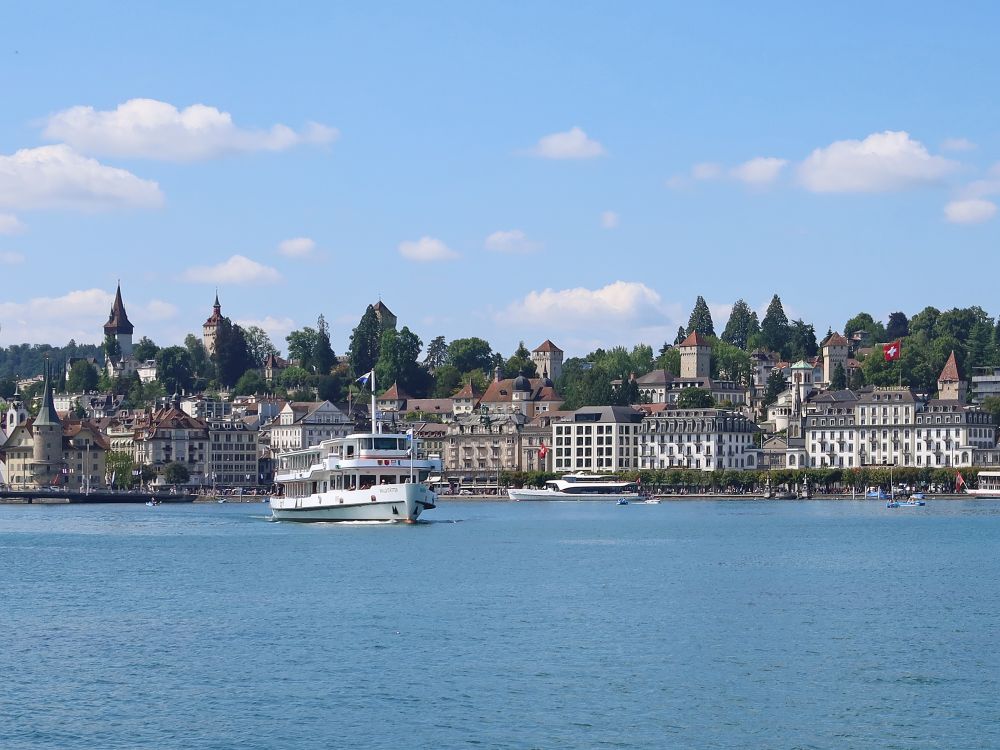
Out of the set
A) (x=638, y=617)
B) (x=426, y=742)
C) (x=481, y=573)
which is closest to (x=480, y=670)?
(x=426, y=742)

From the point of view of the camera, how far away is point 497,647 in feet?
136

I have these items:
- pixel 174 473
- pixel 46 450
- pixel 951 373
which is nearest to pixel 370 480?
pixel 46 450

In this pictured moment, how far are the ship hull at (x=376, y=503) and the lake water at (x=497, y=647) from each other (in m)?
9.75

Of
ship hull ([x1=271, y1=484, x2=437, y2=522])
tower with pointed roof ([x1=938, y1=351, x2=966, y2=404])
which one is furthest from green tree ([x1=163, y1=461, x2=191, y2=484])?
ship hull ([x1=271, y1=484, x2=437, y2=522])

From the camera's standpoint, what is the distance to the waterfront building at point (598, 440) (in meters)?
190

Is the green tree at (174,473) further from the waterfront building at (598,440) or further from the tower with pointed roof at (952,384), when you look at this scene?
the tower with pointed roof at (952,384)

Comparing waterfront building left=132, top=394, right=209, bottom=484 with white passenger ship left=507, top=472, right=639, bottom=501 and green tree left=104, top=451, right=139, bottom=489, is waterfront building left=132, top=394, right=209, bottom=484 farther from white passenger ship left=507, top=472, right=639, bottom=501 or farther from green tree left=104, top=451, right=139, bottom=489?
white passenger ship left=507, top=472, right=639, bottom=501

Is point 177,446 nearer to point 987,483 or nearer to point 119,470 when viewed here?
point 119,470

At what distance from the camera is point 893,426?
176125 mm

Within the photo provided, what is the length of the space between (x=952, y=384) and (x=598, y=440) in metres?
40.2

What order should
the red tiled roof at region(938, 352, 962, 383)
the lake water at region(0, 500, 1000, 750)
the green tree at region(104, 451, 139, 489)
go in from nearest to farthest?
the lake water at region(0, 500, 1000, 750)
the green tree at region(104, 451, 139, 489)
the red tiled roof at region(938, 352, 962, 383)

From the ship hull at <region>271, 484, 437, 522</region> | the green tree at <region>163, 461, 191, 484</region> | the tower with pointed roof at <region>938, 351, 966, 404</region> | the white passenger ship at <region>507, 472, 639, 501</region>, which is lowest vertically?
the white passenger ship at <region>507, 472, 639, 501</region>

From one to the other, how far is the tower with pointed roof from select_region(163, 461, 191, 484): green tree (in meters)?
84.0

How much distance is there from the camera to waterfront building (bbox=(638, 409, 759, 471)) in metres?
184
